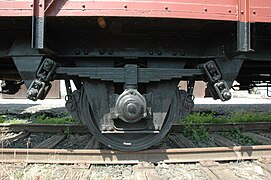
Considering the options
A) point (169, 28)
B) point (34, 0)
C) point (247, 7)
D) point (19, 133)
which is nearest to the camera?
point (34, 0)

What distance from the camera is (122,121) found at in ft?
10.5

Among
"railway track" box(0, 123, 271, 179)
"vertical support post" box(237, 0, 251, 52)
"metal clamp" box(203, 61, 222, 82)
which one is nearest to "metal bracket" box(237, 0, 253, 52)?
"vertical support post" box(237, 0, 251, 52)

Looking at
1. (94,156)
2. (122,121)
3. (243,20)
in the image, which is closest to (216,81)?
(243,20)

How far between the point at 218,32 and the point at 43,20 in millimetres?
2105

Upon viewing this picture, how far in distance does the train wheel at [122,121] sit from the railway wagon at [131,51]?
1 centimetres

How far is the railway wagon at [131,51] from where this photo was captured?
9.01 ft

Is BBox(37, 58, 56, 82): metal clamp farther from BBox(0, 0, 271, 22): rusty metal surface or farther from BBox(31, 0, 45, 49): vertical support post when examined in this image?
BBox(0, 0, 271, 22): rusty metal surface

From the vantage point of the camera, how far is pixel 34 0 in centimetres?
270

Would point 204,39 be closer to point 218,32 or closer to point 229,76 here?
point 218,32

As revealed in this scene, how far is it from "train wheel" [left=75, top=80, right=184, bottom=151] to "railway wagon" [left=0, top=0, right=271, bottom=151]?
0.01 meters

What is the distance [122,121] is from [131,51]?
867 millimetres

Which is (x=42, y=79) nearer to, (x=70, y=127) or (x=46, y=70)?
(x=46, y=70)

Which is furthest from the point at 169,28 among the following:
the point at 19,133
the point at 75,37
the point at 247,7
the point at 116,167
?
the point at 19,133

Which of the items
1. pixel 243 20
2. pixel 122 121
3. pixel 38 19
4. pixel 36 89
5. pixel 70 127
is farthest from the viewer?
pixel 70 127
